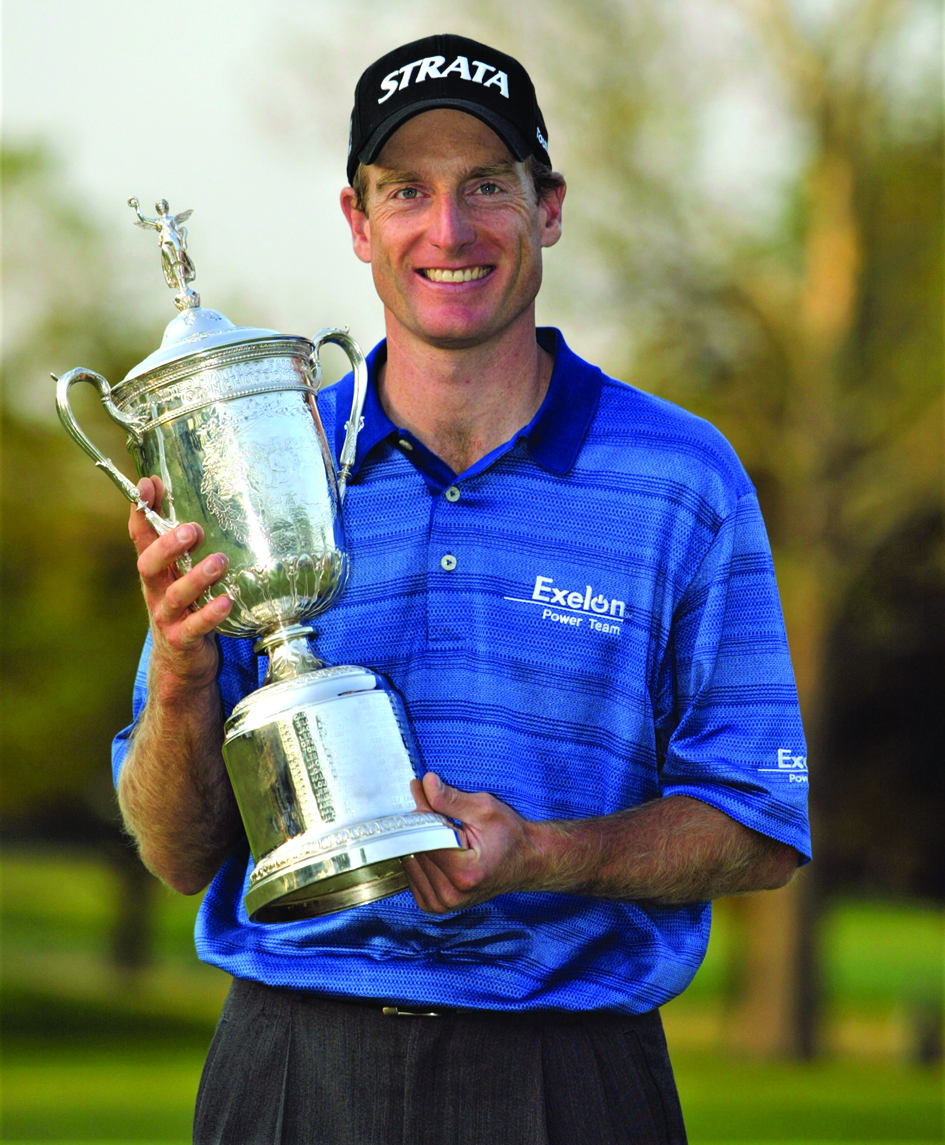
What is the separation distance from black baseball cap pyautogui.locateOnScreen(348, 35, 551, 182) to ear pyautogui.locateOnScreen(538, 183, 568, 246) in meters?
0.09

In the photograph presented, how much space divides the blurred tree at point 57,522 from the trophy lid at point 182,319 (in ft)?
38.5

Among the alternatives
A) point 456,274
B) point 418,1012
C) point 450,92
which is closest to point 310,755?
point 418,1012

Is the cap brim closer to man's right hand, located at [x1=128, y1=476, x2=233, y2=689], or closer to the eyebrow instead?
the eyebrow

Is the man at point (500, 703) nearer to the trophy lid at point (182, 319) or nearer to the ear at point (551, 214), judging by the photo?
the ear at point (551, 214)

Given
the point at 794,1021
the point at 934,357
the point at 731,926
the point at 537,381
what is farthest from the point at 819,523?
the point at 731,926

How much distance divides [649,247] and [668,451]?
9.65 metres

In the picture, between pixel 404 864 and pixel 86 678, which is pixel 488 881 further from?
pixel 86 678

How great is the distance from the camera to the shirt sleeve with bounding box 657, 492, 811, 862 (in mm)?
2326

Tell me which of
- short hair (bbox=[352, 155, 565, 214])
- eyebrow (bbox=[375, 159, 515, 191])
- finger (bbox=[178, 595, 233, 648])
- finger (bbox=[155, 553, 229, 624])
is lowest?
finger (bbox=[178, 595, 233, 648])

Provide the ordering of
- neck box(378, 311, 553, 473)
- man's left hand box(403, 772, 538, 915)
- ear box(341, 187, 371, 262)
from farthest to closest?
ear box(341, 187, 371, 262), neck box(378, 311, 553, 473), man's left hand box(403, 772, 538, 915)

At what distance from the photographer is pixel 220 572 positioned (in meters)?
2.05

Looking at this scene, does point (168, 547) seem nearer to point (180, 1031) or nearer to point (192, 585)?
point (192, 585)

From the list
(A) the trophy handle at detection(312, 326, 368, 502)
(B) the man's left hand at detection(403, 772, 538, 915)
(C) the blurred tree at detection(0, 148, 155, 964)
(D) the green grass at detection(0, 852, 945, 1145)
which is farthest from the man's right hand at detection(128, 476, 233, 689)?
(C) the blurred tree at detection(0, 148, 155, 964)

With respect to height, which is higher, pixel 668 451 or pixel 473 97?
pixel 473 97
